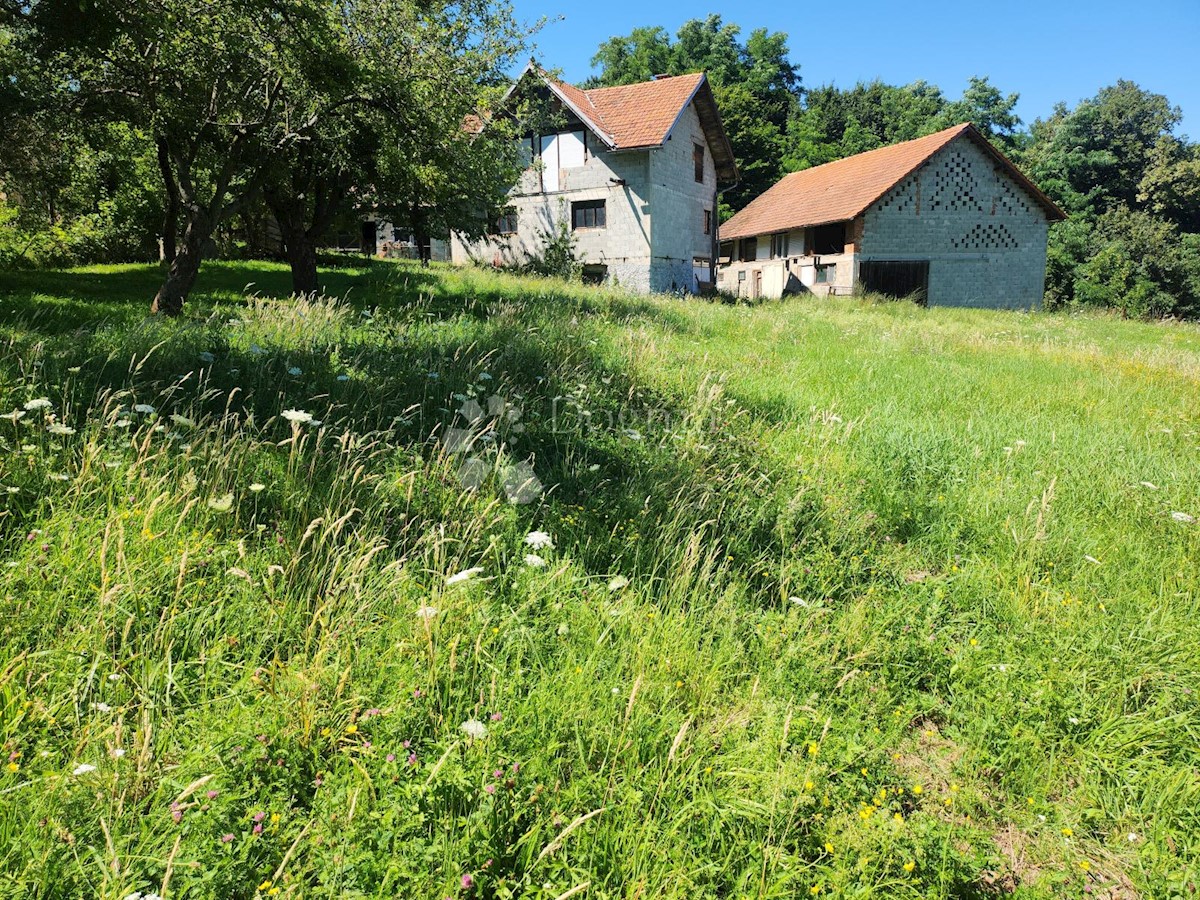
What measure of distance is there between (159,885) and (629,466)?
3337 millimetres

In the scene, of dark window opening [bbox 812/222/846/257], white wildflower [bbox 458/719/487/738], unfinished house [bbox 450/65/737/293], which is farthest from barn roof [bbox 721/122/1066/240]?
white wildflower [bbox 458/719/487/738]

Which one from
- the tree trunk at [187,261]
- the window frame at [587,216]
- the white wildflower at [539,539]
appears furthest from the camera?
the window frame at [587,216]

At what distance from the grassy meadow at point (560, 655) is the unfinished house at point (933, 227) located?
86.9 feet

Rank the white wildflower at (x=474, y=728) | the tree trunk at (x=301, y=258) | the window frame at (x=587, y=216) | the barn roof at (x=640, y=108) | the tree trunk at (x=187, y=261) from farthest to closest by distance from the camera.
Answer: the window frame at (x=587, y=216) < the barn roof at (x=640, y=108) < the tree trunk at (x=301, y=258) < the tree trunk at (x=187, y=261) < the white wildflower at (x=474, y=728)

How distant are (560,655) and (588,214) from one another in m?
28.7

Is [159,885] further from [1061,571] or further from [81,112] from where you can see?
[81,112]

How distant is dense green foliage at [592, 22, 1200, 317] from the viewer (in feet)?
131

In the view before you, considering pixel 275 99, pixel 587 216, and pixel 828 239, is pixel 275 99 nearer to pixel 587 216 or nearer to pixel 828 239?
pixel 587 216

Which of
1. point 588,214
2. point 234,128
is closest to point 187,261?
point 234,128

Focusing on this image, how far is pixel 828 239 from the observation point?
31.2 metres

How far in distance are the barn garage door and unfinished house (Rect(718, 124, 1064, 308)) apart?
45mm

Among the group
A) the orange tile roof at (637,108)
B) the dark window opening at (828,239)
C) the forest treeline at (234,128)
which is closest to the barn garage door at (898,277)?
the dark window opening at (828,239)

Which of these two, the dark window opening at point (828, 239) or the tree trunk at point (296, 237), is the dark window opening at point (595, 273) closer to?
the dark window opening at point (828, 239)

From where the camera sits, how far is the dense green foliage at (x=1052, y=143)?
3981cm
